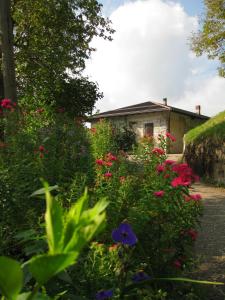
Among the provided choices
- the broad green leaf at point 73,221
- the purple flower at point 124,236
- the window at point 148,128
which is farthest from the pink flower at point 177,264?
the window at point 148,128

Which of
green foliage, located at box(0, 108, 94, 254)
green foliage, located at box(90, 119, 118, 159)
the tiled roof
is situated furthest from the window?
green foliage, located at box(0, 108, 94, 254)

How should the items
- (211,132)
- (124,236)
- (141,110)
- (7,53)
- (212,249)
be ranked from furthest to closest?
(141,110), (211,132), (7,53), (212,249), (124,236)

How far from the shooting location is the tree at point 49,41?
48.1 feet

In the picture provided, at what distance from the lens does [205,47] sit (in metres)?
20.7

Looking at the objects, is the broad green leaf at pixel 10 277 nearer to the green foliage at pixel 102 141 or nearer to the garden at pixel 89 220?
the garden at pixel 89 220

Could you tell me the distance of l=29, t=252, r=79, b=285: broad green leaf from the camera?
0.51 m

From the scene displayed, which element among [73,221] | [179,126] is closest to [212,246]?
[73,221]

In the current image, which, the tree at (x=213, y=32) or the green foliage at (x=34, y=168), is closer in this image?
the green foliage at (x=34, y=168)

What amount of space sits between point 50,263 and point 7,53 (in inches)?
405

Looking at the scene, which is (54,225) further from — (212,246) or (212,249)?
(212,246)

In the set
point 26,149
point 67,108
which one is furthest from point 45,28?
point 26,149

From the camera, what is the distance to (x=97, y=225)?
54 cm

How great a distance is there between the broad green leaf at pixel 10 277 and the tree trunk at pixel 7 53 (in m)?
9.74

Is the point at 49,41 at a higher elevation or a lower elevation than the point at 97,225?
higher
